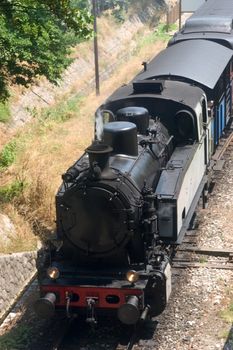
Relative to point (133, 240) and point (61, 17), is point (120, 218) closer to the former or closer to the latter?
point (133, 240)

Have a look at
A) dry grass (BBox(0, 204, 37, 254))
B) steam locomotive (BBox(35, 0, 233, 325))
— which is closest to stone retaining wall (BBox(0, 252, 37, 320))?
dry grass (BBox(0, 204, 37, 254))

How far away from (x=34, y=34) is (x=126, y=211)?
4616 millimetres

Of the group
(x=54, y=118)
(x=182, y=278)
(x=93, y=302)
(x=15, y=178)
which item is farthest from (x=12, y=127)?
(x=93, y=302)

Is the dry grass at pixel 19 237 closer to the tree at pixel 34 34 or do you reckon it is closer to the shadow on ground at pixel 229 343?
the tree at pixel 34 34

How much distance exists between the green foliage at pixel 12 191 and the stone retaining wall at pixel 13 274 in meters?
2.39

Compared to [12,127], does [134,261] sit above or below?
above

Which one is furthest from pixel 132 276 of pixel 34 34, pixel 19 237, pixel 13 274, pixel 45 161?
pixel 45 161

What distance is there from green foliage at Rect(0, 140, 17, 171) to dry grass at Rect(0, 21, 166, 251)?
0.26m

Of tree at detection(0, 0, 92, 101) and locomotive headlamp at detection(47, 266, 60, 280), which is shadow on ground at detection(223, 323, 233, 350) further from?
tree at detection(0, 0, 92, 101)

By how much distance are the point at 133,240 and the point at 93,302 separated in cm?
116

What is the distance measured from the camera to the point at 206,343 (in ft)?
31.0

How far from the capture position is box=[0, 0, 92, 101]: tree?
32.9 feet

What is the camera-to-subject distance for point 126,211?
366 inches

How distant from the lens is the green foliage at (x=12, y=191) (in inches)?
568
